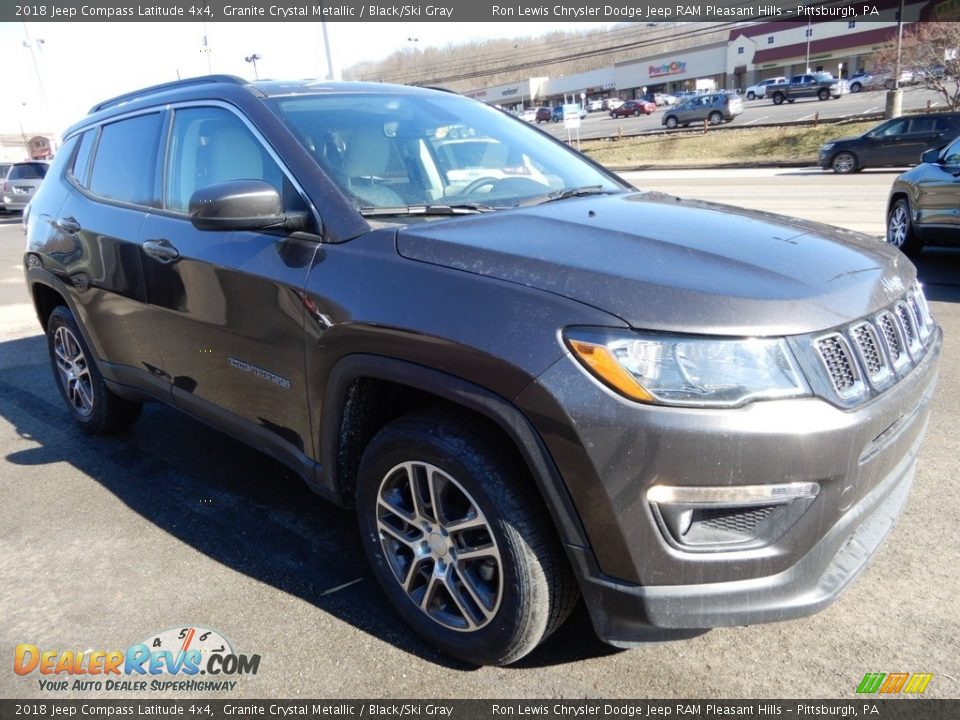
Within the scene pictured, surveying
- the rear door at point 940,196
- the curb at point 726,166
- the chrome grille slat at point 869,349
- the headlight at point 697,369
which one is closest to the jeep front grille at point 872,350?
the chrome grille slat at point 869,349

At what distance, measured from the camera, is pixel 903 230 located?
27.0ft

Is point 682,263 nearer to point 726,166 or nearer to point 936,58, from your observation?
point 726,166

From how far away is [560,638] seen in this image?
258cm

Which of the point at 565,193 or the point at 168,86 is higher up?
the point at 168,86

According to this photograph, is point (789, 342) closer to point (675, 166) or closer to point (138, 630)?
point (138, 630)

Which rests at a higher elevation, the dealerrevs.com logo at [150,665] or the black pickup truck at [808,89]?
the black pickup truck at [808,89]

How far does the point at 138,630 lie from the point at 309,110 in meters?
2.12

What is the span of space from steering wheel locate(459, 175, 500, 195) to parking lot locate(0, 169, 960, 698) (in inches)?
62.4

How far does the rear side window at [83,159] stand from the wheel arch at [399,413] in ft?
8.59

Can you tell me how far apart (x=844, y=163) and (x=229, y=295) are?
74.9ft

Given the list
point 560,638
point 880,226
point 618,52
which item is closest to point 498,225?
point 560,638

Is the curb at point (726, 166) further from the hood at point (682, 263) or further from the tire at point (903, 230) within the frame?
the hood at point (682, 263)

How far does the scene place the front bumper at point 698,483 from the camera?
1857 mm

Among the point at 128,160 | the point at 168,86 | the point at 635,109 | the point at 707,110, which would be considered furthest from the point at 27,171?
the point at 635,109
